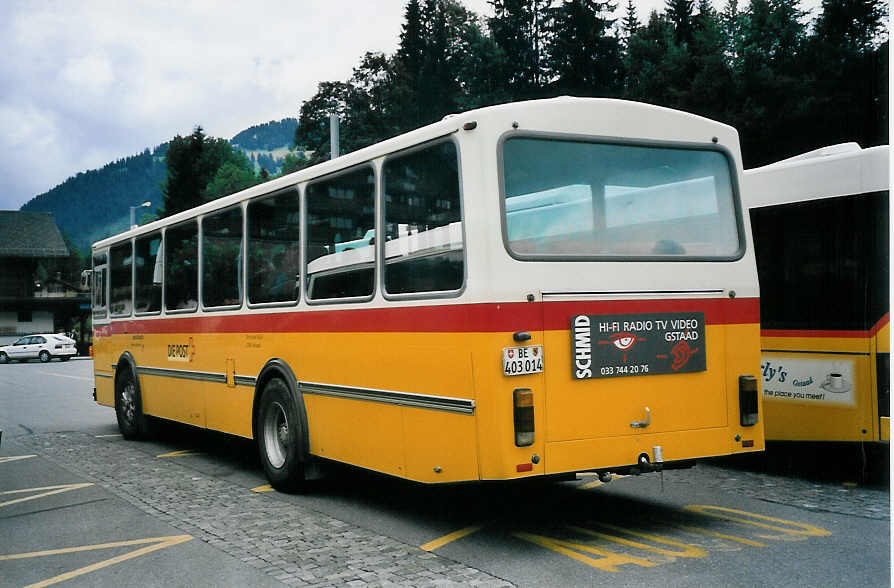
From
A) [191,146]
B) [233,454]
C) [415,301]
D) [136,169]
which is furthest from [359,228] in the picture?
[136,169]

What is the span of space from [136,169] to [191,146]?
108516 mm

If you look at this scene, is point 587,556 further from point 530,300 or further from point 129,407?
point 129,407

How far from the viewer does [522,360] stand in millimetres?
6168

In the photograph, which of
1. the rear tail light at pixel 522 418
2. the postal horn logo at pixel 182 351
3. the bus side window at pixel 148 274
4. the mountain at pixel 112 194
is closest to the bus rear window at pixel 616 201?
the rear tail light at pixel 522 418

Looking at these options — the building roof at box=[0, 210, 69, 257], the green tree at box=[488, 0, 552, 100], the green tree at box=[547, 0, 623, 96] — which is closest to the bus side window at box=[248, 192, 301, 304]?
the green tree at box=[547, 0, 623, 96]

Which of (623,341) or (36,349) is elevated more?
(623,341)

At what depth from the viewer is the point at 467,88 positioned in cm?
5228

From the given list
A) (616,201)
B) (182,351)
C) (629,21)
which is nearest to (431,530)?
(616,201)

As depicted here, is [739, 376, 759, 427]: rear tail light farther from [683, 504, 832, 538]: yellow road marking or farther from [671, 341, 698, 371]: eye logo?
[683, 504, 832, 538]: yellow road marking

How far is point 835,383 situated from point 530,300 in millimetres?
3729

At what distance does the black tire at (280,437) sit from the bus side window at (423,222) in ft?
6.71

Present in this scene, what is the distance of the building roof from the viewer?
2469 inches

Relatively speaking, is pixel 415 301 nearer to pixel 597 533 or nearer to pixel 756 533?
pixel 597 533

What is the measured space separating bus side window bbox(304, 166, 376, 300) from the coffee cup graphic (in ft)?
14.0
